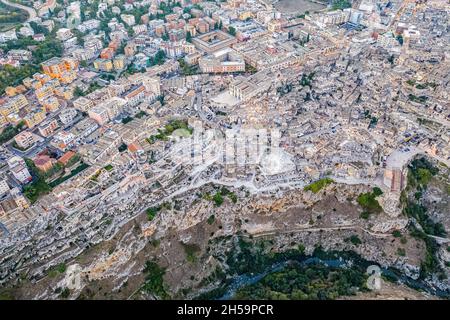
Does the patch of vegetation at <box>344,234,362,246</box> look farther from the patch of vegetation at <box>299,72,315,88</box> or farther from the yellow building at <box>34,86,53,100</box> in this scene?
the yellow building at <box>34,86,53,100</box>

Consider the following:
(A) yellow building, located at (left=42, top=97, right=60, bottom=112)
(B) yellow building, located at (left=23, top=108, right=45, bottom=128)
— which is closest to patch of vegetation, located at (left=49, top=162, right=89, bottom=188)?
(B) yellow building, located at (left=23, top=108, right=45, bottom=128)

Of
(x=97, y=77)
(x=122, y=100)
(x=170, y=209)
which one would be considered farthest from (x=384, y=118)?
(x=97, y=77)

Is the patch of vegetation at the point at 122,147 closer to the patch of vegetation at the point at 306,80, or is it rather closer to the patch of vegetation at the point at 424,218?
the patch of vegetation at the point at 306,80

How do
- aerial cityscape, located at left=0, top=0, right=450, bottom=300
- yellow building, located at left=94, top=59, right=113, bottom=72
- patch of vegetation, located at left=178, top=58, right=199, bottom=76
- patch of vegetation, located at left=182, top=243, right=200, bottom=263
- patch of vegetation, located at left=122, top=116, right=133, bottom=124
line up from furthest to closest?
1. yellow building, located at left=94, top=59, right=113, bottom=72
2. patch of vegetation, located at left=178, top=58, right=199, bottom=76
3. patch of vegetation, located at left=122, top=116, right=133, bottom=124
4. patch of vegetation, located at left=182, top=243, right=200, bottom=263
5. aerial cityscape, located at left=0, top=0, right=450, bottom=300

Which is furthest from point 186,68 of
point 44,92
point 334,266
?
point 334,266

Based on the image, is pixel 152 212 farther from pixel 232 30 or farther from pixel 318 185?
pixel 232 30
